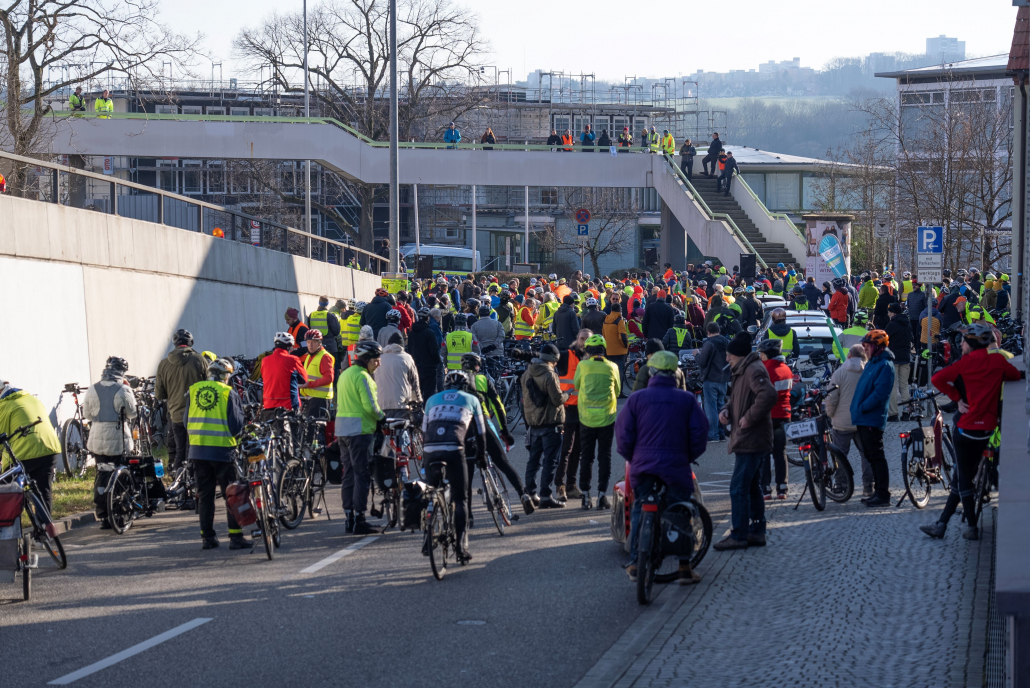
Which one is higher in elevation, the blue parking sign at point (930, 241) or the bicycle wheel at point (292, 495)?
the blue parking sign at point (930, 241)

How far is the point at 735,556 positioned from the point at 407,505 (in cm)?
280

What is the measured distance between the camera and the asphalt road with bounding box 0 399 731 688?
7570 mm

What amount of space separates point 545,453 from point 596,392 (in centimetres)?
101

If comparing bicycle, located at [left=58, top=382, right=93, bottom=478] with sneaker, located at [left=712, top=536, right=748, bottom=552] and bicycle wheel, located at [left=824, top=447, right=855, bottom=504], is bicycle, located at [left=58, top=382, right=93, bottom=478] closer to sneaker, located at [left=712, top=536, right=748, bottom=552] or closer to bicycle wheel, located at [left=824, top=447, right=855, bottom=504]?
sneaker, located at [left=712, top=536, right=748, bottom=552]

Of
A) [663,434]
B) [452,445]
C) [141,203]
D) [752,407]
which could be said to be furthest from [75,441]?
[663,434]

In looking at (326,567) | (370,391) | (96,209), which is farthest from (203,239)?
(326,567)

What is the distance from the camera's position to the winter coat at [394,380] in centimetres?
1380

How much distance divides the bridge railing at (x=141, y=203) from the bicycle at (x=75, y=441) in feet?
9.02

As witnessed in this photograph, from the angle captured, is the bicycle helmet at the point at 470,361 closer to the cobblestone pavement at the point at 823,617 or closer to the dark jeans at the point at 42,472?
the cobblestone pavement at the point at 823,617

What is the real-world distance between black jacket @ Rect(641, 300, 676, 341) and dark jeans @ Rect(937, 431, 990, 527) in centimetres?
1258

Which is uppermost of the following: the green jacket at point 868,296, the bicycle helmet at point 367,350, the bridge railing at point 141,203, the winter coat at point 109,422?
the bridge railing at point 141,203

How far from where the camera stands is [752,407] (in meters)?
10.7

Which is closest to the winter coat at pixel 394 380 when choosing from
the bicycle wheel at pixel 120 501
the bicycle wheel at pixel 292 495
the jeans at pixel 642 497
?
the bicycle wheel at pixel 292 495

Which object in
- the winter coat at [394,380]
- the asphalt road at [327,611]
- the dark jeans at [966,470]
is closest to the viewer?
the asphalt road at [327,611]
